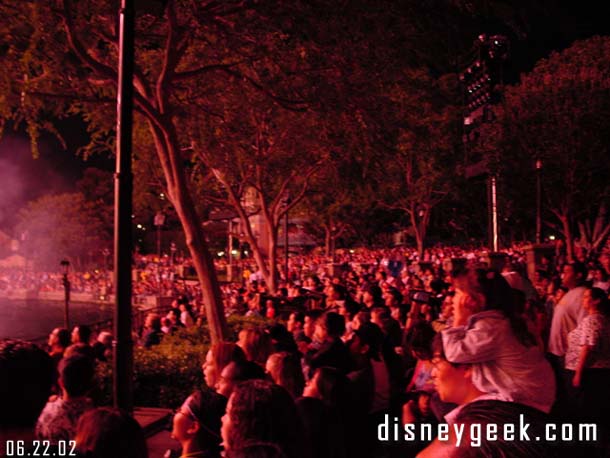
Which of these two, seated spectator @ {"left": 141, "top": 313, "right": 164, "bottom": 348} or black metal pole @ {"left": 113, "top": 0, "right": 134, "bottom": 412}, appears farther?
seated spectator @ {"left": 141, "top": 313, "right": 164, "bottom": 348}

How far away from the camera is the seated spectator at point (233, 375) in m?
4.24

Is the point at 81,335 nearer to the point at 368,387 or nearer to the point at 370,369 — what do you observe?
the point at 370,369

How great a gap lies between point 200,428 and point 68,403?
83 cm

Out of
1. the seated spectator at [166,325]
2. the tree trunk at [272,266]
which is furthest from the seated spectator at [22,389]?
the tree trunk at [272,266]

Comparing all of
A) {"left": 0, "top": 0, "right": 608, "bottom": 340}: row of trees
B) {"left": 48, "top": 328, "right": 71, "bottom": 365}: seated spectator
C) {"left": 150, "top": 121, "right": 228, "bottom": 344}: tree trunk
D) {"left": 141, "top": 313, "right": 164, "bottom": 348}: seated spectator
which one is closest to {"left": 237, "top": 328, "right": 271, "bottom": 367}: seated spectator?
{"left": 48, "top": 328, "right": 71, "bottom": 365}: seated spectator

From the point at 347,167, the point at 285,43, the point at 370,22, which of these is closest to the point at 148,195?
the point at 347,167

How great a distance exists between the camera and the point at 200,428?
11.8 ft

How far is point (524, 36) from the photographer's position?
27.0 feet

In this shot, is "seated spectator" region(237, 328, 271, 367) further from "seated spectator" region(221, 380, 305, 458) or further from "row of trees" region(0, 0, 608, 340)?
"row of trees" region(0, 0, 608, 340)

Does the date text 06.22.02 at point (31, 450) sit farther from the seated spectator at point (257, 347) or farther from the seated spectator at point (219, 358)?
the seated spectator at point (257, 347)

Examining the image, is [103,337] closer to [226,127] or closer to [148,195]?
[226,127]

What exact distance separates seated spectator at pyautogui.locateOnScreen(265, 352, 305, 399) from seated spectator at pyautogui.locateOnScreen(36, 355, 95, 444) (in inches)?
47.8

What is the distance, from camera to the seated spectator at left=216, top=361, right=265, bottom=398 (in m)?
4.24

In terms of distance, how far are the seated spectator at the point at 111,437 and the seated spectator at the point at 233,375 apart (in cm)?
153
